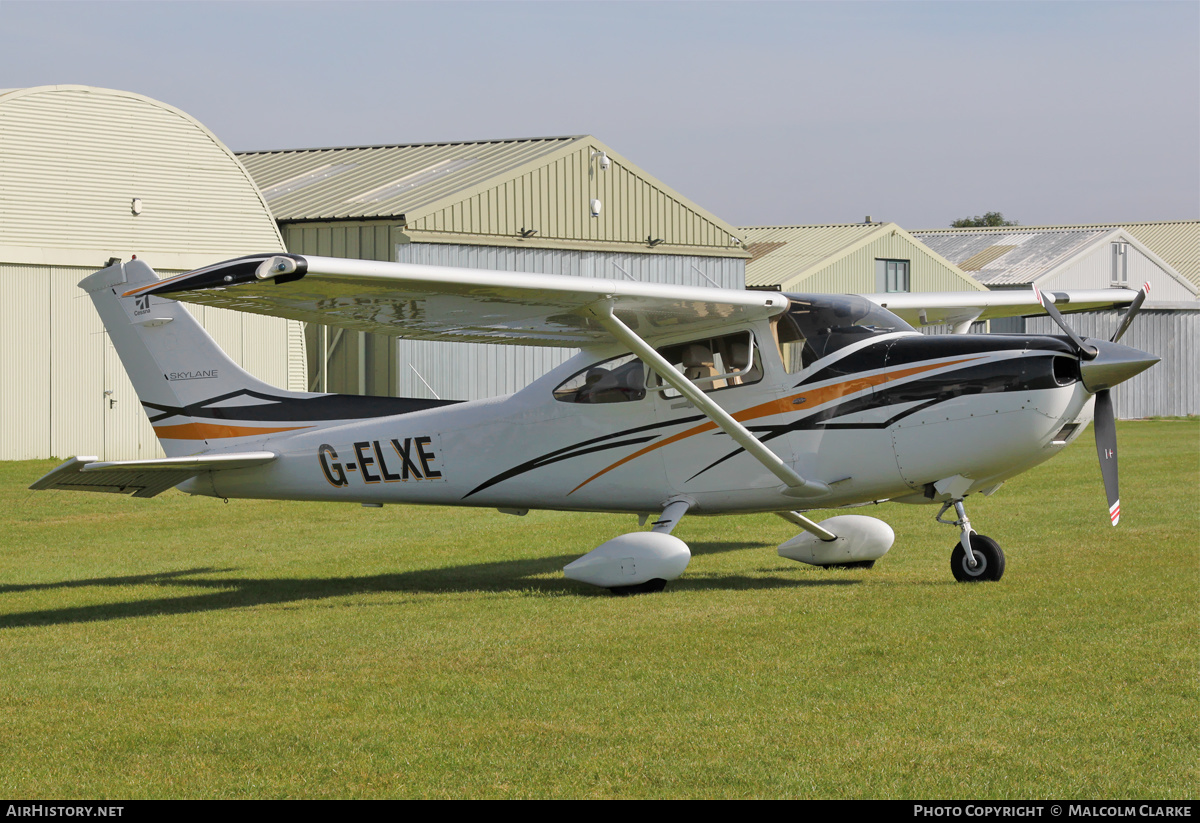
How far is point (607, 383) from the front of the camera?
1095 centimetres

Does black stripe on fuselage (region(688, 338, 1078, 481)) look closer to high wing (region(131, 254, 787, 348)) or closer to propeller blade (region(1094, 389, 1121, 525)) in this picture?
propeller blade (region(1094, 389, 1121, 525))

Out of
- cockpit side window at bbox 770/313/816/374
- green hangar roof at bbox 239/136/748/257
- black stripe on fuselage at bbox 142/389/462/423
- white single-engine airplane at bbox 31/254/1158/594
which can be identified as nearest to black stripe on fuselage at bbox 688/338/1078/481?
white single-engine airplane at bbox 31/254/1158/594

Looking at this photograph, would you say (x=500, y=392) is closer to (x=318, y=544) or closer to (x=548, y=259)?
(x=548, y=259)

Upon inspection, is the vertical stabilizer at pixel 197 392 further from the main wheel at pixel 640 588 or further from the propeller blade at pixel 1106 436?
the propeller blade at pixel 1106 436

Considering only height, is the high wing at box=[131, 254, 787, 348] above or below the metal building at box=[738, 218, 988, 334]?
below

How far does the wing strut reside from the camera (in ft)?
32.5

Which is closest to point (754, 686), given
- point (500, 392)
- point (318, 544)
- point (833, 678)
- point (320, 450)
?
point (833, 678)

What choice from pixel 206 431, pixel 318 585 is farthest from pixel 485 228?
pixel 318 585

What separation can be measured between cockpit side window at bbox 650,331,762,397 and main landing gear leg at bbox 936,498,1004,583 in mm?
1884

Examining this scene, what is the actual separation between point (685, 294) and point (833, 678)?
3657 mm

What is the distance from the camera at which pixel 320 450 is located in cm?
1168

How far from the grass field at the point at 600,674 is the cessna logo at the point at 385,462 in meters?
0.98

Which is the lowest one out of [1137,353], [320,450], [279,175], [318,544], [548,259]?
[318,544]
